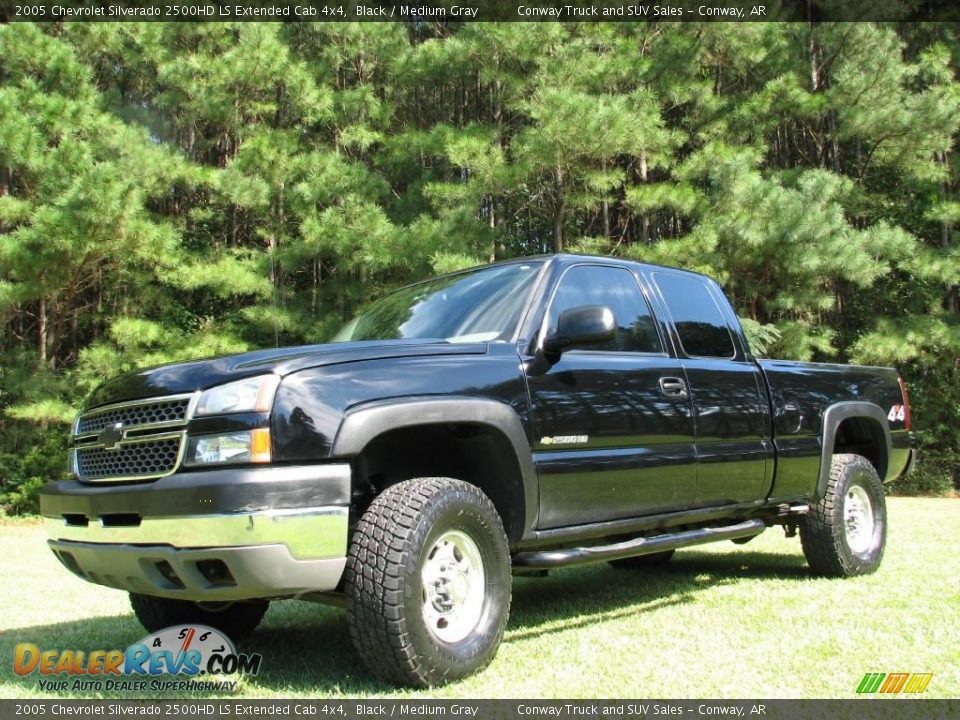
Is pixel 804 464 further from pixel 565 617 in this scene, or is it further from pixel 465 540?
pixel 465 540

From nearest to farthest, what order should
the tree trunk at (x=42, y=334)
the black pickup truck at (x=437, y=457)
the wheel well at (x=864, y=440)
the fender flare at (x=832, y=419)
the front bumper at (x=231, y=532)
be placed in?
1. the front bumper at (x=231, y=532)
2. the black pickup truck at (x=437, y=457)
3. the fender flare at (x=832, y=419)
4. the wheel well at (x=864, y=440)
5. the tree trunk at (x=42, y=334)

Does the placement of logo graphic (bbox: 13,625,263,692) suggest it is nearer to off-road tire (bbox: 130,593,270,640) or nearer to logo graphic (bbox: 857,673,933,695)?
off-road tire (bbox: 130,593,270,640)

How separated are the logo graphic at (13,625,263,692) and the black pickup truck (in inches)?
7.8

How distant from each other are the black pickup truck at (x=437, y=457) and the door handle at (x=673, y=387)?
0.03 metres

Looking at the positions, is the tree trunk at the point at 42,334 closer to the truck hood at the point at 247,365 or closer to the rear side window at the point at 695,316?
the truck hood at the point at 247,365

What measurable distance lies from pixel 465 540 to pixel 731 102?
16.9 m

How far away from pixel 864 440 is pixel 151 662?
5279 mm

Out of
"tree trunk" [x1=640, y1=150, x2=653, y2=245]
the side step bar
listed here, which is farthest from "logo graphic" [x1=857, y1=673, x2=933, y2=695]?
"tree trunk" [x1=640, y1=150, x2=653, y2=245]

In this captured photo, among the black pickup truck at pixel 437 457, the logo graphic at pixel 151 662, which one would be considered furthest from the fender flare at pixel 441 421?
the logo graphic at pixel 151 662

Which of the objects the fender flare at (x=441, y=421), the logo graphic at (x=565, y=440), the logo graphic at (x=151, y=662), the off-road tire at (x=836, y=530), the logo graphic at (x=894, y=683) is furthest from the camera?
the off-road tire at (x=836, y=530)

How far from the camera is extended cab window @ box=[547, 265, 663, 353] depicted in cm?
439

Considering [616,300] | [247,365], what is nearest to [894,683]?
[616,300]

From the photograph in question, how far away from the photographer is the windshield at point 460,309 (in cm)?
413

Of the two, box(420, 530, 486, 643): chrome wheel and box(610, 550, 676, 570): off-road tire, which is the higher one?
box(420, 530, 486, 643): chrome wheel
